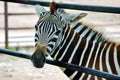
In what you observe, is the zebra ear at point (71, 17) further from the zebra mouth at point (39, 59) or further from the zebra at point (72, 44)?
the zebra mouth at point (39, 59)

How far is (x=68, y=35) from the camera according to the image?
352cm

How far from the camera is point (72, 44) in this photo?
3.57 meters

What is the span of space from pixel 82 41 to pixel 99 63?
0.99 feet

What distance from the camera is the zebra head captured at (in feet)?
10.0

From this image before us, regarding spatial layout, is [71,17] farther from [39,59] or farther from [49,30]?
[39,59]

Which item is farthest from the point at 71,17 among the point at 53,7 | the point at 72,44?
the point at 72,44

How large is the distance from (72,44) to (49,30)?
1.75 ft

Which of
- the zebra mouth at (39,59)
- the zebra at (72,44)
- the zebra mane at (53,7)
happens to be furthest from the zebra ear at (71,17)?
the zebra mouth at (39,59)

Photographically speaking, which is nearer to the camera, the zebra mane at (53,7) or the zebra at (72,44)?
the zebra mane at (53,7)

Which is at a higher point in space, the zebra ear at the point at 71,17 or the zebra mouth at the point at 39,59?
the zebra ear at the point at 71,17

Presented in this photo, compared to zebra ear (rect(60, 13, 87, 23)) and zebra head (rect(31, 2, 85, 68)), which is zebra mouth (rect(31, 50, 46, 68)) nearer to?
zebra head (rect(31, 2, 85, 68))

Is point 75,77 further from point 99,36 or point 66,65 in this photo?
point 66,65

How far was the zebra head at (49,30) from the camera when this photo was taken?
305 centimetres

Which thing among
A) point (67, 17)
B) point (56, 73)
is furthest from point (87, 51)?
point (56, 73)
